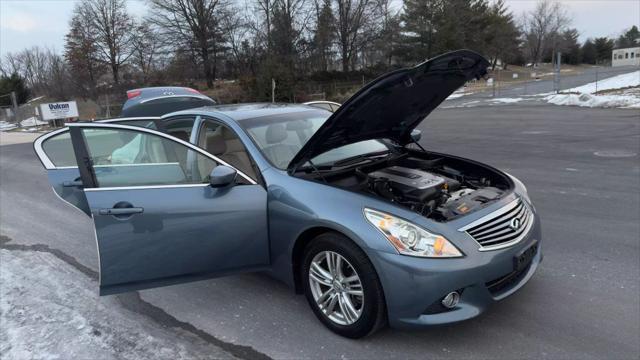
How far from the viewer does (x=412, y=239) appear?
8.88ft

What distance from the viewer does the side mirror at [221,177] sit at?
320 cm

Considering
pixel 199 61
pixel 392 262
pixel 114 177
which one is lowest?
pixel 392 262

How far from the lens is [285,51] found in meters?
49.9

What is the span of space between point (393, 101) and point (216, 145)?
1598 millimetres

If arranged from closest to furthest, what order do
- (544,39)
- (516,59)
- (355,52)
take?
1. (355,52)
2. (516,59)
3. (544,39)

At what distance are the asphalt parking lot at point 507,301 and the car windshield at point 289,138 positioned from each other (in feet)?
3.70

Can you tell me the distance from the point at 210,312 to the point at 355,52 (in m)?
54.0

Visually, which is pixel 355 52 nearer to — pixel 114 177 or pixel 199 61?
pixel 199 61

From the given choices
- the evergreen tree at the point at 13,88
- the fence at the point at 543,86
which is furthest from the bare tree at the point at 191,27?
the fence at the point at 543,86

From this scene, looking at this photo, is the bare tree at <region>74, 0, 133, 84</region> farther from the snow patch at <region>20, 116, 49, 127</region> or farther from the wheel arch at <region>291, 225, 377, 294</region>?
the wheel arch at <region>291, 225, 377, 294</region>

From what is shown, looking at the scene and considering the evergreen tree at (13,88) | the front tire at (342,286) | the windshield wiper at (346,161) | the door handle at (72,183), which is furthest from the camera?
the evergreen tree at (13,88)

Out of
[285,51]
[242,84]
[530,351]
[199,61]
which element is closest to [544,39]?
[285,51]

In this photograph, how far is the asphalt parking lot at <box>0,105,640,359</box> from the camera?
2896 millimetres

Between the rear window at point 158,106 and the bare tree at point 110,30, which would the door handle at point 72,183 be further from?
the bare tree at point 110,30
